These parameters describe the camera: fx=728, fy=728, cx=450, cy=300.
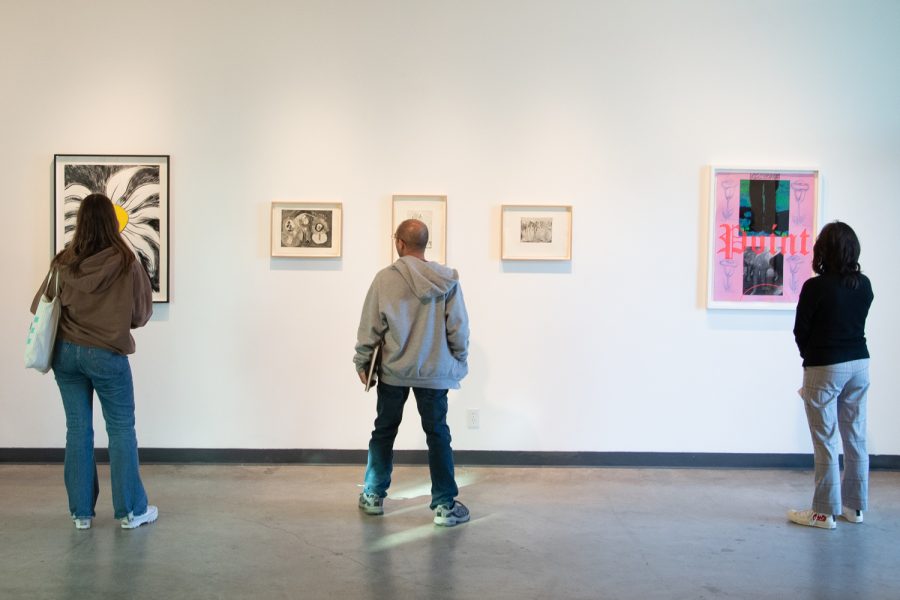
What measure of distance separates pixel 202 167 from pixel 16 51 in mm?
1331

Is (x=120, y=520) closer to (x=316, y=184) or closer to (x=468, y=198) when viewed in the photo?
(x=316, y=184)

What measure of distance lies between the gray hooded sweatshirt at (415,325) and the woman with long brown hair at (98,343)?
3.51 feet

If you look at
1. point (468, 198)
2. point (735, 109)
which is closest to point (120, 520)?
point (468, 198)

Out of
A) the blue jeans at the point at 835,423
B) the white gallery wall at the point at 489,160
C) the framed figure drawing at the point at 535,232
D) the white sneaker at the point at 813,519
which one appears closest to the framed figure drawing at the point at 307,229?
the white gallery wall at the point at 489,160

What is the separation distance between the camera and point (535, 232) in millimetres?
4508

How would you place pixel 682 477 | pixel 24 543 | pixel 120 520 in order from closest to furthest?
pixel 24 543, pixel 120 520, pixel 682 477

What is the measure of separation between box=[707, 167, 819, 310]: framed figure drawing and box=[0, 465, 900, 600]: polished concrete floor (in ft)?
3.65

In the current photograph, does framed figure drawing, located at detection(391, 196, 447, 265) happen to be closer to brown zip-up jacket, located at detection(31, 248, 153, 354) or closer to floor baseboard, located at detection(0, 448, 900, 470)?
floor baseboard, located at detection(0, 448, 900, 470)

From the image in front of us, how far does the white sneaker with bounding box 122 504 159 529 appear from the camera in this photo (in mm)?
3387

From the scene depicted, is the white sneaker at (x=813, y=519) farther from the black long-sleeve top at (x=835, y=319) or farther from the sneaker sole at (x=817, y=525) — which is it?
the black long-sleeve top at (x=835, y=319)

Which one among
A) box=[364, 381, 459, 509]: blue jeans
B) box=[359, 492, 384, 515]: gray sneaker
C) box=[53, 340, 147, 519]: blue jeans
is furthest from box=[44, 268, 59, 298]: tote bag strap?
box=[359, 492, 384, 515]: gray sneaker

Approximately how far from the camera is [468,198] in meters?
4.52

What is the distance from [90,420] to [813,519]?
3.48 metres

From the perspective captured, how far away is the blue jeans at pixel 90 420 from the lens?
129 inches
